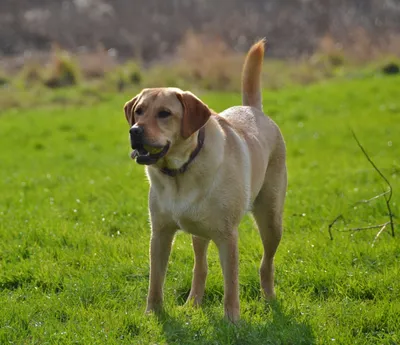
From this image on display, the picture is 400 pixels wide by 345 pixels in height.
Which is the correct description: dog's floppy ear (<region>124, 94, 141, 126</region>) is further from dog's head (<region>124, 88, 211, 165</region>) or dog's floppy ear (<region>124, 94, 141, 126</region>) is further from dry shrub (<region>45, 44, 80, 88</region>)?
dry shrub (<region>45, 44, 80, 88</region>)

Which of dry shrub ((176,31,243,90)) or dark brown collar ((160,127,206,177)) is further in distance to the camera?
dry shrub ((176,31,243,90))

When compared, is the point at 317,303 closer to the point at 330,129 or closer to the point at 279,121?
the point at 330,129

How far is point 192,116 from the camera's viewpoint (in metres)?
4.66

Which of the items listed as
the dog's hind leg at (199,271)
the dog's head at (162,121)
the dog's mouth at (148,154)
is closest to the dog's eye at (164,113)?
the dog's head at (162,121)

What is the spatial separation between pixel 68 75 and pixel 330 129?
13.1 m

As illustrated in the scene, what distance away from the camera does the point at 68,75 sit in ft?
81.7

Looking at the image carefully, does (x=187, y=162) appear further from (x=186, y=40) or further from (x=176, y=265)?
(x=186, y=40)


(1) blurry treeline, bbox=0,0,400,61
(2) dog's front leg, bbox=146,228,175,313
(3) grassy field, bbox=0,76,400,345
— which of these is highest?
(2) dog's front leg, bbox=146,228,175,313

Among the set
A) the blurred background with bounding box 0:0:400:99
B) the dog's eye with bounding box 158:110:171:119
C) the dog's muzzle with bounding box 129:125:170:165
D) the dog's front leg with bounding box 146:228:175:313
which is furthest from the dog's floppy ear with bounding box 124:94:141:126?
the blurred background with bounding box 0:0:400:99

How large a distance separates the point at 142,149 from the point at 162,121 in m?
0.24

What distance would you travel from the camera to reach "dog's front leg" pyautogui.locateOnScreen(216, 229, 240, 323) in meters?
4.83

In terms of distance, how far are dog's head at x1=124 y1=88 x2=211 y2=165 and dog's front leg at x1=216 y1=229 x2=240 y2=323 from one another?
2.45 feet

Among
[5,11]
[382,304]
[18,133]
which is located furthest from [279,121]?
[5,11]

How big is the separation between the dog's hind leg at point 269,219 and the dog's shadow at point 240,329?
0.43m
